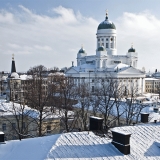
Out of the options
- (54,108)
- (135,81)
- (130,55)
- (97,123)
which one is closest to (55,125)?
(54,108)

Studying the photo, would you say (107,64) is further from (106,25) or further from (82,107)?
(82,107)

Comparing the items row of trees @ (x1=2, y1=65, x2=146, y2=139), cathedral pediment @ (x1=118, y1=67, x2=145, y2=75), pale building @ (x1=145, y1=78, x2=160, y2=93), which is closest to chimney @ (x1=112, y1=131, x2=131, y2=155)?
row of trees @ (x1=2, y1=65, x2=146, y2=139)

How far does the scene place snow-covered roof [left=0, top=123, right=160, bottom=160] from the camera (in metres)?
8.91

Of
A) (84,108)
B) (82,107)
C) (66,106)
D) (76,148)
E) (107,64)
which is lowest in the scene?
(84,108)

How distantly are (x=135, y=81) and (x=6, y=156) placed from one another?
65870 millimetres

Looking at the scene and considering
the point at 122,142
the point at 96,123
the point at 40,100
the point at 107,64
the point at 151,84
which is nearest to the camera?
the point at 122,142

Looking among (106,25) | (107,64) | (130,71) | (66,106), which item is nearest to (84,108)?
(66,106)

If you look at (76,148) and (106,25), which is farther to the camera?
(106,25)

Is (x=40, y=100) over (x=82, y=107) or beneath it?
over

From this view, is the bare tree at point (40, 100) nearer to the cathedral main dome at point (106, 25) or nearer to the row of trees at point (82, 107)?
the row of trees at point (82, 107)

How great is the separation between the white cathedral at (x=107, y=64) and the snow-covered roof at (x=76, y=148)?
176 ft

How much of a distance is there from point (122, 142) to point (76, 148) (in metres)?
1.81

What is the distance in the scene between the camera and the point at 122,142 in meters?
9.64

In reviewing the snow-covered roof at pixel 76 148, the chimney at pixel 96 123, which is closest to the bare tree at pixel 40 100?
the chimney at pixel 96 123
